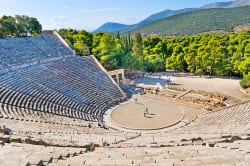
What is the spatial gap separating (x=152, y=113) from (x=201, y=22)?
14076 centimetres

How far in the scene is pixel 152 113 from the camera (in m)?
28.8

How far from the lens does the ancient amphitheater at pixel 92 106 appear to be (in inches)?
624

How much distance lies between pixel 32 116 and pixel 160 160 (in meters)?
15.7

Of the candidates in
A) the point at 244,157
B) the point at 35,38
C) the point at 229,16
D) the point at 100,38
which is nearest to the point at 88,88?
the point at 35,38

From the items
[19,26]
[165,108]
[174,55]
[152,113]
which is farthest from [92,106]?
[174,55]

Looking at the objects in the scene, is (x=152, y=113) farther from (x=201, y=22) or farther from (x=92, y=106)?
(x=201, y=22)

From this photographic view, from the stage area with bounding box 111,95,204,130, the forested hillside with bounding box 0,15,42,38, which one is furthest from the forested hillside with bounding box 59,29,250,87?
the stage area with bounding box 111,95,204,130

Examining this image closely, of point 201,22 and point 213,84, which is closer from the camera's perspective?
point 213,84

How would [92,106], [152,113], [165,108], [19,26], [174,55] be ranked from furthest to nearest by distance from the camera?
1. [174,55]
2. [19,26]
3. [165,108]
4. [92,106]
5. [152,113]

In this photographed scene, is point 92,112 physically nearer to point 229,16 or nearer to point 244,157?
point 244,157

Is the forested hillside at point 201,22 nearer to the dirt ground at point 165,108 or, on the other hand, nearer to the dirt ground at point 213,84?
the dirt ground at point 213,84

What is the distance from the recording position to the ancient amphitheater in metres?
15.8

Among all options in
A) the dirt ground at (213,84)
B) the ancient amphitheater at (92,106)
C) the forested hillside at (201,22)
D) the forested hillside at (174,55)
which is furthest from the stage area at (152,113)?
the forested hillside at (201,22)

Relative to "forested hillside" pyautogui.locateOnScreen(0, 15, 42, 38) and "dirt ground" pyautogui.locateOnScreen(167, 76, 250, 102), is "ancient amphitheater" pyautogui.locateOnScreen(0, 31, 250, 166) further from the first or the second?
"forested hillside" pyautogui.locateOnScreen(0, 15, 42, 38)
